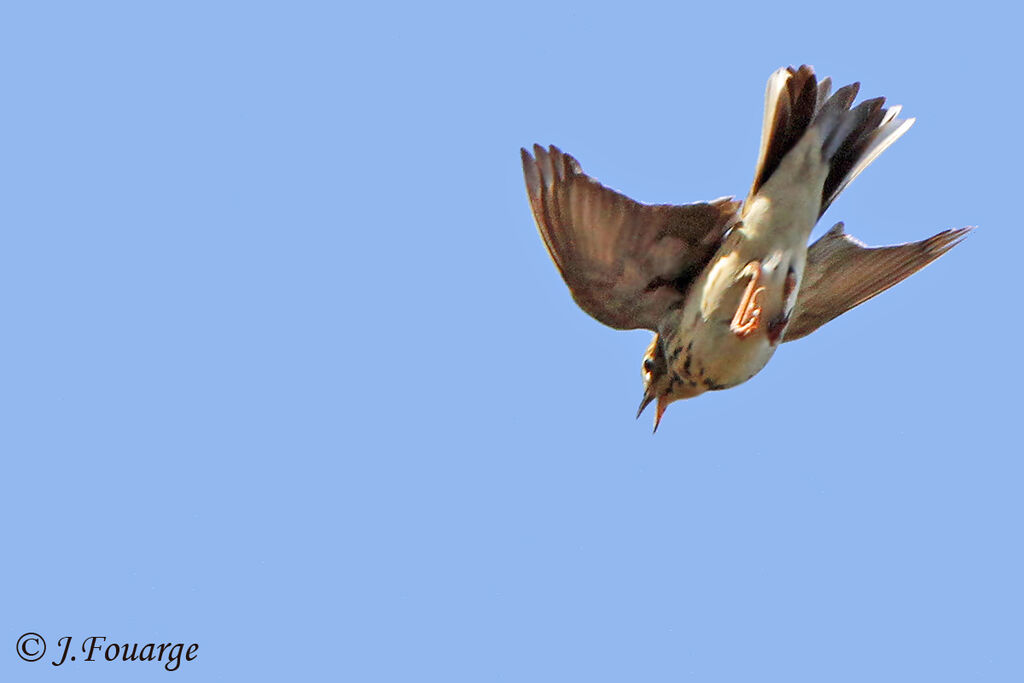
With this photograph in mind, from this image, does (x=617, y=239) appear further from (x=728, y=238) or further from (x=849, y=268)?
(x=849, y=268)

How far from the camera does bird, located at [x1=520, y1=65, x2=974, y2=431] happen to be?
8.83m

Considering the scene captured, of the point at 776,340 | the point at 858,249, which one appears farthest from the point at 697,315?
the point at 858,249

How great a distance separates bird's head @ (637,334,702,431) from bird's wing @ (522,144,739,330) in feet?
0.51

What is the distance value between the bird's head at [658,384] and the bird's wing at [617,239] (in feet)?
0.51

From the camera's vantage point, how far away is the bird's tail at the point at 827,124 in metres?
8.79

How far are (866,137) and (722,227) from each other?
86 centimetres

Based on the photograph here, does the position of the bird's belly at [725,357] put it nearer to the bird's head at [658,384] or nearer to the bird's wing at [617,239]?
the bird's head at [658,384]

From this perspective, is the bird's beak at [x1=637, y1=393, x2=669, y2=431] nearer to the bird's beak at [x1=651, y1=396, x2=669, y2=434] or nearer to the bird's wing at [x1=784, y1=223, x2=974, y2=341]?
the bird's beak at [x1=651, y1=396, x2=669, y2=434]

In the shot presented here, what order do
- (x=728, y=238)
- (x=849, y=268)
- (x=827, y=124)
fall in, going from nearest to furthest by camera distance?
1. (x=827, y=124)
2. (x=728, y=238)
3. (x=849, y=268)

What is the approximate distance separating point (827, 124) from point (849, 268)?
38.5 inches

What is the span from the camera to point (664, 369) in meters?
9.48

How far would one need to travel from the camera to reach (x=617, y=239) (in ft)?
29.8

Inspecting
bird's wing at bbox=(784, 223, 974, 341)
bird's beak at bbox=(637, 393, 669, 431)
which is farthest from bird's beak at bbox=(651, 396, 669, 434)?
bird's wing at bbox=(784, 223, 974, 341)

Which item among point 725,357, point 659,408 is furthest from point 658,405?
point 725,357
